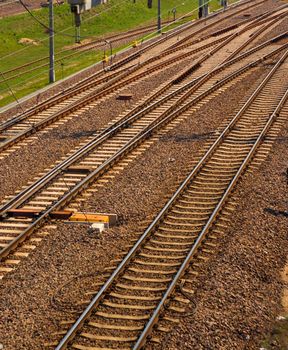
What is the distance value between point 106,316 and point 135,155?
8658 millimetres

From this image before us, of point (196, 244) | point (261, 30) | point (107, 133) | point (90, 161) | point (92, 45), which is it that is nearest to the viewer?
point (196, 244)

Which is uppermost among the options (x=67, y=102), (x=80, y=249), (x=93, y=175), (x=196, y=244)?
(x=196, y=244)

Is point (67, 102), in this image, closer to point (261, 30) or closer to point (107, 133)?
point (107, 133)

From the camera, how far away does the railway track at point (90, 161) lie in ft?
45.2

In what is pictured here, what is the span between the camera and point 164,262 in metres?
12.0

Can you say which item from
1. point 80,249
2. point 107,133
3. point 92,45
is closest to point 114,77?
point 107,133

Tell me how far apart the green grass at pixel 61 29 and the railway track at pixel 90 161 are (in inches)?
290

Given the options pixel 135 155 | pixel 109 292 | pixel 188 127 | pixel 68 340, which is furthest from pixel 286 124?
pixel 68 340

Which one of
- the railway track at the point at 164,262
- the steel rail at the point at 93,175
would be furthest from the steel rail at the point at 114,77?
the railway track at the point at 164,262

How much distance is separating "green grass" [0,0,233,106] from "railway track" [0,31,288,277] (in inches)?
290

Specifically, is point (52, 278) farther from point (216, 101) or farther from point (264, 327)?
point (216, 101)

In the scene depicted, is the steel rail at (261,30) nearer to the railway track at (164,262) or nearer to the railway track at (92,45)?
the railway track at (92,45)

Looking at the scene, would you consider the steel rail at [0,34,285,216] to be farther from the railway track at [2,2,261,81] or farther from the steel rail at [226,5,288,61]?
the railway track at [2,2,261,81]

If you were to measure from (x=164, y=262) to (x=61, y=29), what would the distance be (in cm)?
4364
